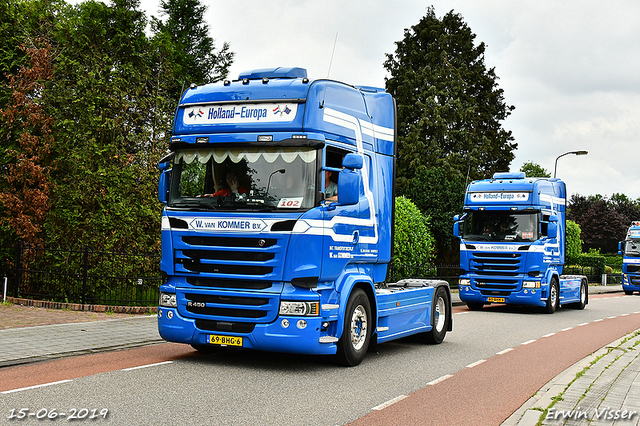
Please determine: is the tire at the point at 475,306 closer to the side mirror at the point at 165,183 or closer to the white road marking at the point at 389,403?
the side mirror at the point at 165,183

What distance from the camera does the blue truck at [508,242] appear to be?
18.2 m

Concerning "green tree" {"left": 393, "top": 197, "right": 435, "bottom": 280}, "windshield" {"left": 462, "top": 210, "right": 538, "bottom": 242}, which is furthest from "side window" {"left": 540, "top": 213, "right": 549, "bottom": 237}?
"green tree" {"left": 393, "top": 197, "right": 435, "bottom": 280}

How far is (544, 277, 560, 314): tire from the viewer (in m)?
19.2

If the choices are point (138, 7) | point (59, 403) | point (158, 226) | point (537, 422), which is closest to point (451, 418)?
point (537, 422)

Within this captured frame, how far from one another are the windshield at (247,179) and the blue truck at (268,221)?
0.04ft

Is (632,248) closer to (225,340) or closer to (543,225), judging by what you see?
(543,225)

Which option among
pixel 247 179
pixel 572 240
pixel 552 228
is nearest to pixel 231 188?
pixel 247 179

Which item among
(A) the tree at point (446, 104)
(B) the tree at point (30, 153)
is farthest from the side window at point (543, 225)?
(A) the tree at point (446, 104)

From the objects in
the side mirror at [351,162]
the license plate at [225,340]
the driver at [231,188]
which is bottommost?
the license plate at [225,340]

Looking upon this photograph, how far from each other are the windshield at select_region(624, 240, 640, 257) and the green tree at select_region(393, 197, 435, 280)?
14.9m

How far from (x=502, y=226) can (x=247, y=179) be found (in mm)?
11390

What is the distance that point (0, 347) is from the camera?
9711 millimetres

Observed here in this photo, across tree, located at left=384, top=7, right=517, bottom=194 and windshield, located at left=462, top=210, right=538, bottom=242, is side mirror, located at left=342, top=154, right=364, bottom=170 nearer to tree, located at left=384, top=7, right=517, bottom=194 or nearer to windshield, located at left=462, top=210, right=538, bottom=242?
windshield, located at left=462, top=210, right=538, bottom=242

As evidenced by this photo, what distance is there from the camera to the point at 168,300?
900cm
